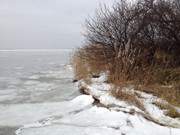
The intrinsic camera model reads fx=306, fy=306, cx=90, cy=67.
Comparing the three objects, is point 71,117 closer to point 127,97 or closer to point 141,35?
point 127,97

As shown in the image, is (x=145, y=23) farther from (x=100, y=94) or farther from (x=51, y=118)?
(x=51, y=118)

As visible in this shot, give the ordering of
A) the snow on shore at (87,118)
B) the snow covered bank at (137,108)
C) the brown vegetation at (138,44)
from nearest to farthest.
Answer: the snow on shore at (87,118), the snow covered bank at (137,108), the brown vegetation at (138,44)

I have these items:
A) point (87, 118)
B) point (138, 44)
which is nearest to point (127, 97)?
point (87, 118)

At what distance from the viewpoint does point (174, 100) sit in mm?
8023

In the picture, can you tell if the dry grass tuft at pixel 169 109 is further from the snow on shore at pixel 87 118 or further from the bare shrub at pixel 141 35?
the bare shrub at pixel 141 35

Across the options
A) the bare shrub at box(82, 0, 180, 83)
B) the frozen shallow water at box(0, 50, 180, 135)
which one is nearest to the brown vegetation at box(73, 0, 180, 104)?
the bare shrub at box(82, 0, 180, 83)

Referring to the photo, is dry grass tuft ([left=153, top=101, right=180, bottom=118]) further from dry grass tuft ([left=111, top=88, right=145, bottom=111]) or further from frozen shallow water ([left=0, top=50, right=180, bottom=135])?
dry grass tuft ([left=111, top=88, right=145, bottom=111])

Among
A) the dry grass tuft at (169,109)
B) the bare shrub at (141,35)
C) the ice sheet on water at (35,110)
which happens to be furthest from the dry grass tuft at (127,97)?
the bare shrub at (141,35)

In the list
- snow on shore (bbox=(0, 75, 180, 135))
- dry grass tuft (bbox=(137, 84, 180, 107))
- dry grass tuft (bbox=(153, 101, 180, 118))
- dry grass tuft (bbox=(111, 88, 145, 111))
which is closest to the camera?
snow on shore (bbox=(0, 75, 180, 135))

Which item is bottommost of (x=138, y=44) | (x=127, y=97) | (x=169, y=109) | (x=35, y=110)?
(x=35, y=110)

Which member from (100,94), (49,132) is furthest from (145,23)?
(49,132)

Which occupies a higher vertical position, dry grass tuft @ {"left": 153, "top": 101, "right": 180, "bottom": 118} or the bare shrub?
the bare shrub

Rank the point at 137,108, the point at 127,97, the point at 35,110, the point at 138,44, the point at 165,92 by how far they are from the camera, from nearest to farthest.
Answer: the point at 137,108 → the point at 127,97 → the point at 35,110 → the point at 165,92 → the point at 138,44

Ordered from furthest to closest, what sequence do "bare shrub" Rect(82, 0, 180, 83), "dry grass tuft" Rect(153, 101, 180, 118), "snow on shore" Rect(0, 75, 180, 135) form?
"bare shrub" Rect(82, 0, 180, 83) → "dry grass tuft" Rect(153, 101, 180, 118) → "snow on shore" Rect(0, 75, 180, 135)
